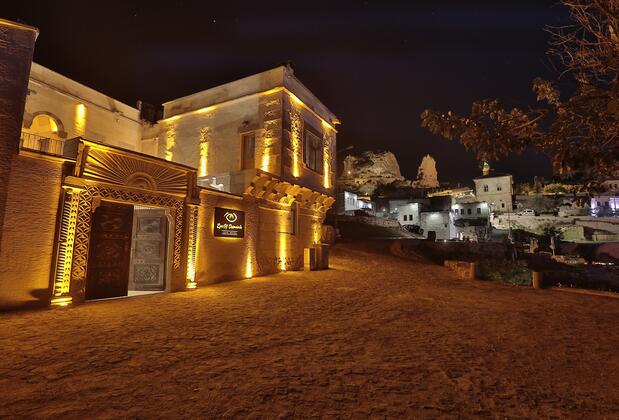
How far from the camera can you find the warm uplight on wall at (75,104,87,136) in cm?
→ 1515

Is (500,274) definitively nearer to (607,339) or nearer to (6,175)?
(607,339)

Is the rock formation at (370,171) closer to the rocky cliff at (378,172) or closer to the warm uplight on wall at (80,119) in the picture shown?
the rocky cliff at (378,172)

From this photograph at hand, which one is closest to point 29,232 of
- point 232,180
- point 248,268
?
point 248,268

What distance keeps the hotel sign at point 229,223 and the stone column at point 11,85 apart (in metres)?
5.98

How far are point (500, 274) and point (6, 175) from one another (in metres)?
21.6

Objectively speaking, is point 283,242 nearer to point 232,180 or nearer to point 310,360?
point 232,180

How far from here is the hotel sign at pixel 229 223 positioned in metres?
11.9

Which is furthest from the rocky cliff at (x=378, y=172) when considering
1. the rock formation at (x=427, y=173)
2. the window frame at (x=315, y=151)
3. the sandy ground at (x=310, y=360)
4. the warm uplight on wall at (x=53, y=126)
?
the sandy ground at (x=310, y=360)

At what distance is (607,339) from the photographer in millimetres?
5559

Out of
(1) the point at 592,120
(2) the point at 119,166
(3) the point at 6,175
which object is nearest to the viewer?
(1) the point at 592,120

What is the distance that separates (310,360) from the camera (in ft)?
14.5

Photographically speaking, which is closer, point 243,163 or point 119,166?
point 119,166

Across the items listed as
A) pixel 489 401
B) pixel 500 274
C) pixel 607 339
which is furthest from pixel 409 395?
pixel 500 274

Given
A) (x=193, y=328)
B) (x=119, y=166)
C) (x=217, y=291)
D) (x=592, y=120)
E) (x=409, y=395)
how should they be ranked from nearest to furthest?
(x=409, y=395) → (x=592, y=120) → (x=193, y=328) → (x=119, y=166) → (x=217, y=291)
